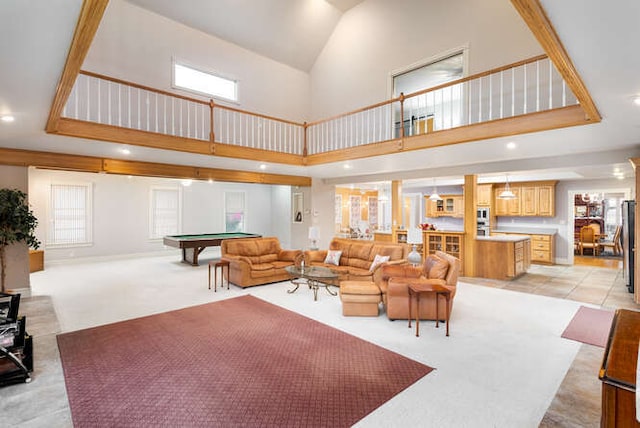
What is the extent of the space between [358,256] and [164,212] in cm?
721

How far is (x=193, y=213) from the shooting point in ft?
36.2

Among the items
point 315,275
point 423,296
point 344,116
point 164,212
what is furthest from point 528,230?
point 164,212

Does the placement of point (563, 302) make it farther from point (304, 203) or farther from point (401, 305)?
point (304, 203)

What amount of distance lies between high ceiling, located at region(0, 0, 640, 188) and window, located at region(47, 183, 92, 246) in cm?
402

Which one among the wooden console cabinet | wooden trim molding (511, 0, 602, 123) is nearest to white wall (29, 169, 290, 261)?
wooden trim molding (511, 0, 602, 123)

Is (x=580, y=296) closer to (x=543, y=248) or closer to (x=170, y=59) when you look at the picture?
(x=543, y=248)

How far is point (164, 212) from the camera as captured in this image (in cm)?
1044

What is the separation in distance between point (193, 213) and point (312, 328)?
8.35m

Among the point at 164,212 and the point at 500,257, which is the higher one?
the point at 164,212

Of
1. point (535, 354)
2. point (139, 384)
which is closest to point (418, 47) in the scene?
point (535, 354)

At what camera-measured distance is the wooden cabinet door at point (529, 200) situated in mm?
9578

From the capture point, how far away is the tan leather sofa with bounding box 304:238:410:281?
19.4 ft

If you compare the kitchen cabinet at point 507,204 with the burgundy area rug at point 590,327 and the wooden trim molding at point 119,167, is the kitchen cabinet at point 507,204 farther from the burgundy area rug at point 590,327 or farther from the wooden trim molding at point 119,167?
the wooden trim molding at point 119,167

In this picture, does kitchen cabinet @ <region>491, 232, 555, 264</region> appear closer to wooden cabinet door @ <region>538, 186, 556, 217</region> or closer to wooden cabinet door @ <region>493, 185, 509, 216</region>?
wooden cabinet door @ <region>538, 186, 556, 217</region>
